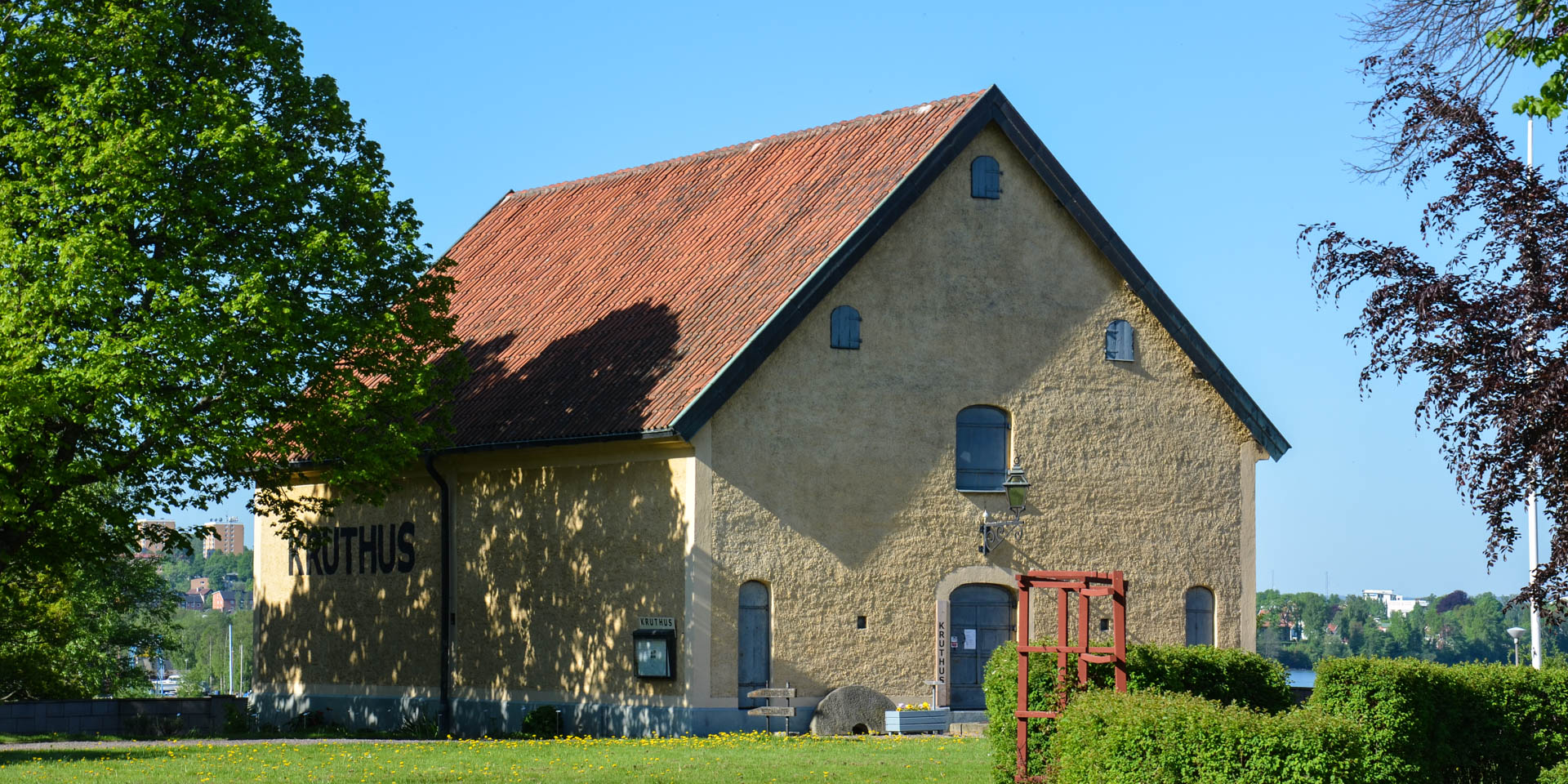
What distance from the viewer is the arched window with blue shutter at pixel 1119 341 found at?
28922 mm

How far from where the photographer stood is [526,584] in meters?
28.4

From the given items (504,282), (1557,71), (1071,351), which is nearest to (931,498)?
(1071,351)

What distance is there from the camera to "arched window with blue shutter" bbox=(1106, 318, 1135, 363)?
94.9 ft

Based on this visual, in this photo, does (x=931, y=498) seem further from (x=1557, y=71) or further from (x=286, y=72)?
(x=1557, y=71)

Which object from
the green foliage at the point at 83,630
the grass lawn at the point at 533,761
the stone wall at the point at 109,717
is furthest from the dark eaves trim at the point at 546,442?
the green foliage at the point at 83,630

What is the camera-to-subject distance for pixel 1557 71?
1431 centimetres

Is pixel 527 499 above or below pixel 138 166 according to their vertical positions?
below

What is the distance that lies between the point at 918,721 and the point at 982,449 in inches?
178

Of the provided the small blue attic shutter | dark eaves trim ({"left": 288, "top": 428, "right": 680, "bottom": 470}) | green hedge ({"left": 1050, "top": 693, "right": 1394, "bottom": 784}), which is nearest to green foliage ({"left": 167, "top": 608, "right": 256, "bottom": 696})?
dark eaves trim ({"left": 288, "top": 428, "right": 680, "bottom": 470})

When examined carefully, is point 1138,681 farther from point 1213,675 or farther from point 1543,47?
point 1543,47

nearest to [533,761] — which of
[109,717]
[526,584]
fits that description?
[526,584]

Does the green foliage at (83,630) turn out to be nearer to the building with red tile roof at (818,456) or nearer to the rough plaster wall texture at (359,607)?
the rough plaster wall texture at (359,607)

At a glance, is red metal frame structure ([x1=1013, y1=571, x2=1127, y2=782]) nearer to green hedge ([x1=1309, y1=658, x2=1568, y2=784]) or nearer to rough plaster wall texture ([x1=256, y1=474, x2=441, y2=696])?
green hedge ([x1=1309, y1=658, x2=1568, y2=784])

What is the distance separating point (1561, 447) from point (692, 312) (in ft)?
44.8
